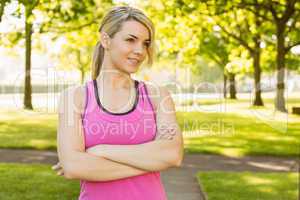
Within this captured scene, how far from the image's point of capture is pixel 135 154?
2.62 m

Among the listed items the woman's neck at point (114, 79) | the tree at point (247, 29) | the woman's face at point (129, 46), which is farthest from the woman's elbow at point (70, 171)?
the tree at point (247, 29)

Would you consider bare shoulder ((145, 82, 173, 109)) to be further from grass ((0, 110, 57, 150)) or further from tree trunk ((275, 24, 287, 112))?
tree trunk ((275, 24, 287, 112))

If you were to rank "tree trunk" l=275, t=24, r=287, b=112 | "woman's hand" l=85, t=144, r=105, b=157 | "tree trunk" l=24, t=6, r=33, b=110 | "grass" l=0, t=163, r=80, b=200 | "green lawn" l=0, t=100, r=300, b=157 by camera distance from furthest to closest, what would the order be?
1. "tree trunk" l=24, t=6, r=33, b=110
2. "tree trunk" l=275, t=24, r=287, b=112
3. "green lawn" l=0, t=100, r=300, b=157
4. "grass" l=0, t=163, r=80, b=200
5. "woman's hand" l=85, t=144, r=105, b=157

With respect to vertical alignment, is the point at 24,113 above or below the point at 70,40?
below

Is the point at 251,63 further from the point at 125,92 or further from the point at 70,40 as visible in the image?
the point at 125,92

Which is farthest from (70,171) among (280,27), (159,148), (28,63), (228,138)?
(28,63)

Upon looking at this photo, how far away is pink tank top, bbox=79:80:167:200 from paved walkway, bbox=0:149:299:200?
5316 millimetres

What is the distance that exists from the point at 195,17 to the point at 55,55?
32.7 meters

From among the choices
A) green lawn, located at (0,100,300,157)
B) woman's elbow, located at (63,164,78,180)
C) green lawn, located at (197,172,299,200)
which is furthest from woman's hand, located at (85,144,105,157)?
green lawn, located at (0,100,300,157)

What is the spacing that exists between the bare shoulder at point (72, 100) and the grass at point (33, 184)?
17.1 ft

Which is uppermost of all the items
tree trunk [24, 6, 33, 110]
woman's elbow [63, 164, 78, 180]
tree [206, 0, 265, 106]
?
tree [206, 0, 265, 106]

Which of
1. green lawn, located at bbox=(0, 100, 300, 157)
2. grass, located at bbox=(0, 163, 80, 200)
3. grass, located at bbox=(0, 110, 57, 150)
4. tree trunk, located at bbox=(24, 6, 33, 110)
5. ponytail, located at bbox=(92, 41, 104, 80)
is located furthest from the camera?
tree trunk, located at bbox=(24, 6, 33, 110)

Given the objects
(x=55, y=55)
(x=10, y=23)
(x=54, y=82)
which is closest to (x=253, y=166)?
(x=54, y=82)

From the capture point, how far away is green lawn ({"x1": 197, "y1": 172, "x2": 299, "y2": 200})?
7.79m
